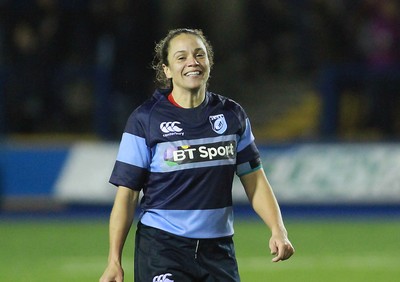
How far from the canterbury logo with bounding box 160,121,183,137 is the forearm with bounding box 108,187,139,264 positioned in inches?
13.8

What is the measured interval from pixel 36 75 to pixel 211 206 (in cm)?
984

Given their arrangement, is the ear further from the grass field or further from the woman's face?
the grass field

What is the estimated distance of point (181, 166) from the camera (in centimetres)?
569

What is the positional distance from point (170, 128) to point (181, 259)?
662 mm

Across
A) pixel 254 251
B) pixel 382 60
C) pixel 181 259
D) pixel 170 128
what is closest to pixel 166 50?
pixel 170 128

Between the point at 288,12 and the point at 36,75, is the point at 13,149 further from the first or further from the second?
the point at 288,12

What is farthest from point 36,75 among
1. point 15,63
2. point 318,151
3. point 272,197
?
point 272,197

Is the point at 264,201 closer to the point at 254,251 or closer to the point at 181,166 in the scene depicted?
the point at 181,166

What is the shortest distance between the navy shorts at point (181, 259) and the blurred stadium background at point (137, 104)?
7025mm

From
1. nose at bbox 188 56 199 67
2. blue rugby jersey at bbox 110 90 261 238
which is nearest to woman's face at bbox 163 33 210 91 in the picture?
nose at bbox 188 56 199 67

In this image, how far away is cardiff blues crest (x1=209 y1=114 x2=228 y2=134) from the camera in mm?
5766

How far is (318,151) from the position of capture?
1519 cm

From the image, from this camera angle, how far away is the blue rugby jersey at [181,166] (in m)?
5.70

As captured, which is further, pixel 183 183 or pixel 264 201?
pixel 264 201
